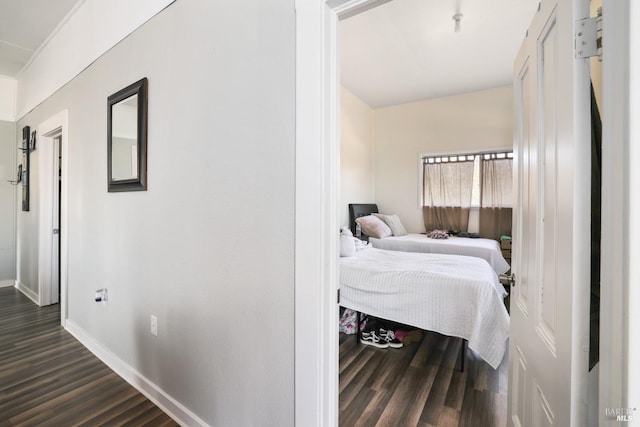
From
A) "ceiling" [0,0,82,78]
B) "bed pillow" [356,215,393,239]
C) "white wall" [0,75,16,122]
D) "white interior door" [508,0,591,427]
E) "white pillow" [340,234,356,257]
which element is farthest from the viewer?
"bed pillow" [356,215,393,239]

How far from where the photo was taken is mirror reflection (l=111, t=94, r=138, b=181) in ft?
5.98

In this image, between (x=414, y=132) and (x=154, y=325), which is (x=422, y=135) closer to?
(x=414, y=132)

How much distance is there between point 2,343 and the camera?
236cm

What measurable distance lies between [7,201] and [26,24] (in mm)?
2594

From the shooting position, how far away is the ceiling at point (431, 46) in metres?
2.52

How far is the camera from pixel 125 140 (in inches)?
75.2

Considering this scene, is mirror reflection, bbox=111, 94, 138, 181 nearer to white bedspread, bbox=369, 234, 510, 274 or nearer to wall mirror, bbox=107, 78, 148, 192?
wall mirror, bbox=107, 78, 148, 192

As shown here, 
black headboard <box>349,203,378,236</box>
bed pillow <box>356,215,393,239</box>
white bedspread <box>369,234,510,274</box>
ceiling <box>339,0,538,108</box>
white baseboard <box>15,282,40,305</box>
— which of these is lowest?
white baseboard <box>15,282,40,305</box>

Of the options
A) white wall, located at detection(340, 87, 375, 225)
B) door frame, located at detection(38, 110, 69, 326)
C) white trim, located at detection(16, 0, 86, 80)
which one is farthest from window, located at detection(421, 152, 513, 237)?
door frame, located at detection(38, 110, 69, 326)

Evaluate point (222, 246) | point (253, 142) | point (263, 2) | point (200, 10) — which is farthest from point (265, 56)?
point (222, 246)

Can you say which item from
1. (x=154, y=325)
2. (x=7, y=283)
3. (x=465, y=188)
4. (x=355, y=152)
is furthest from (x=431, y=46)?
(x=7, y=283)

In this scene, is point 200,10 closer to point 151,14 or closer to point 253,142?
point 151,14

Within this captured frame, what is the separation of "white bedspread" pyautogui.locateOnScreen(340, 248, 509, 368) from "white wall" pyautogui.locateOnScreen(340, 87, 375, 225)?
186 cm
